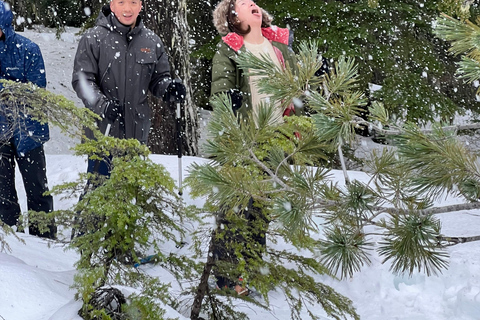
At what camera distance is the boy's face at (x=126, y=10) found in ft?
14.7

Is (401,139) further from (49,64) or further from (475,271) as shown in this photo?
(49,64)

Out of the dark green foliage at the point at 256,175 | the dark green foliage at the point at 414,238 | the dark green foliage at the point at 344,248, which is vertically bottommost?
the dark green foliage at the point at 344,248

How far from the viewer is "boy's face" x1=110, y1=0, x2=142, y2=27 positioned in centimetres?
449

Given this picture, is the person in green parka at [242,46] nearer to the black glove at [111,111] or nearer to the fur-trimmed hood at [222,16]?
the fur-trimmed hood at [222,16]

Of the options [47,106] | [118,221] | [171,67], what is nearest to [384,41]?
[171,67]

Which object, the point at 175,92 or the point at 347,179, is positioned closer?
the point at 347,179

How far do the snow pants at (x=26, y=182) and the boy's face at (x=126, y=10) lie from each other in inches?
57.4

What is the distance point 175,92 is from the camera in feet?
15.1

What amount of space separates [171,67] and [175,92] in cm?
260

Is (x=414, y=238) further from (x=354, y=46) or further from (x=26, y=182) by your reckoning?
(x=354, y=46)

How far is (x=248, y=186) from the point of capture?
9.14 ft

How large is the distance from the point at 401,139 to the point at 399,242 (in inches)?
20.6

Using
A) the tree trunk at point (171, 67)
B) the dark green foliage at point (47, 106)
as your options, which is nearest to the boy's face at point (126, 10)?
the dark green foliage at point (47, 106)

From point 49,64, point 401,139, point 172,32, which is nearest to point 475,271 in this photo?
point 401,139
